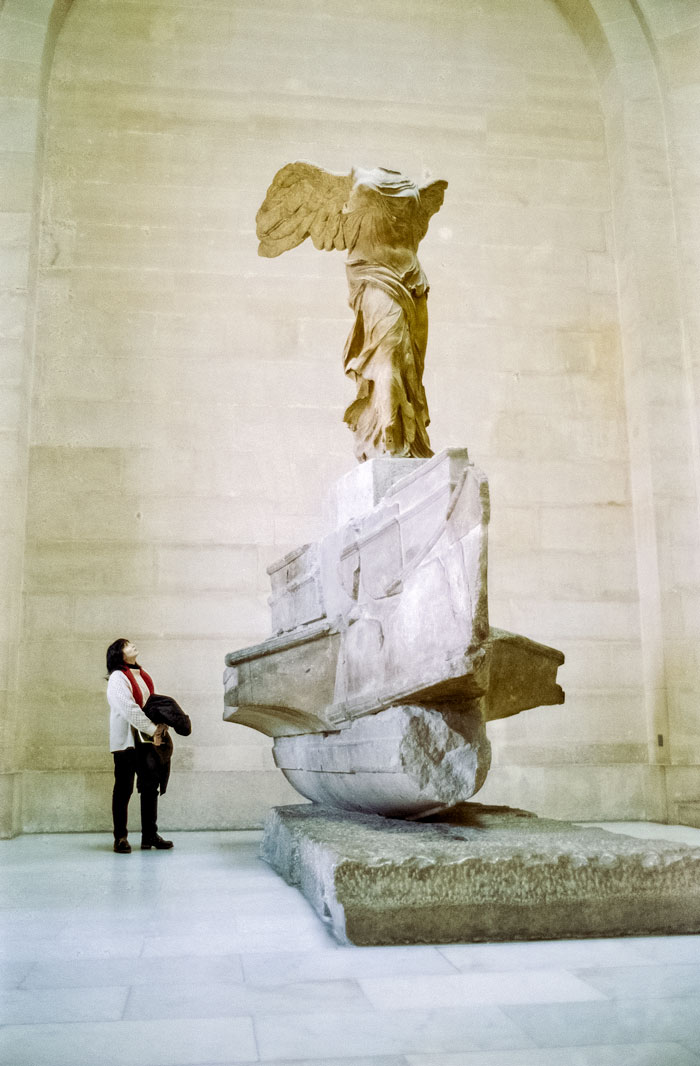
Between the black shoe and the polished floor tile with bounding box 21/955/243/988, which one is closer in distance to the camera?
the polished floor tile with bounding box 21/955/243/988

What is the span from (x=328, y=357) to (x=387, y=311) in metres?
2.60

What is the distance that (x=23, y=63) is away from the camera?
7.90 m

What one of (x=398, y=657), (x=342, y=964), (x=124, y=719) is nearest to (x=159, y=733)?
(x=124, y=719)

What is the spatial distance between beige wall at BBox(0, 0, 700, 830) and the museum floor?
379cm

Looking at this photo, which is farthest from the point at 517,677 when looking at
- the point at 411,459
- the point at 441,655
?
the point at 411,459

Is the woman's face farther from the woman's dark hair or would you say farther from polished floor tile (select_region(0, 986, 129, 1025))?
polished floor tile (select_region(0, 986, 129, 1025))

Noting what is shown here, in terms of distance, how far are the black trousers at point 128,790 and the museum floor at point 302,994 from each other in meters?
1.67

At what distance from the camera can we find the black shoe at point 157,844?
5592 mm

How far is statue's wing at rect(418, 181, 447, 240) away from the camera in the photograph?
19.1 ft

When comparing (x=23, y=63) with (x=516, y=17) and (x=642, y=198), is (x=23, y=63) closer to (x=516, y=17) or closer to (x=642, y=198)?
(x=516, y=17)

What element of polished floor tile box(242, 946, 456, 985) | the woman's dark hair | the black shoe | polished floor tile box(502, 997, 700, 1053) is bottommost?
the black shoe

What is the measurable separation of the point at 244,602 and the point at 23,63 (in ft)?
16.2

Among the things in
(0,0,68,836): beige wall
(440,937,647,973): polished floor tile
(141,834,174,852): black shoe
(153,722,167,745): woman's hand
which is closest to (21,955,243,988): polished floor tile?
(440,937,647,973): polished floor tile

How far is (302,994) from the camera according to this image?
2471 mm
